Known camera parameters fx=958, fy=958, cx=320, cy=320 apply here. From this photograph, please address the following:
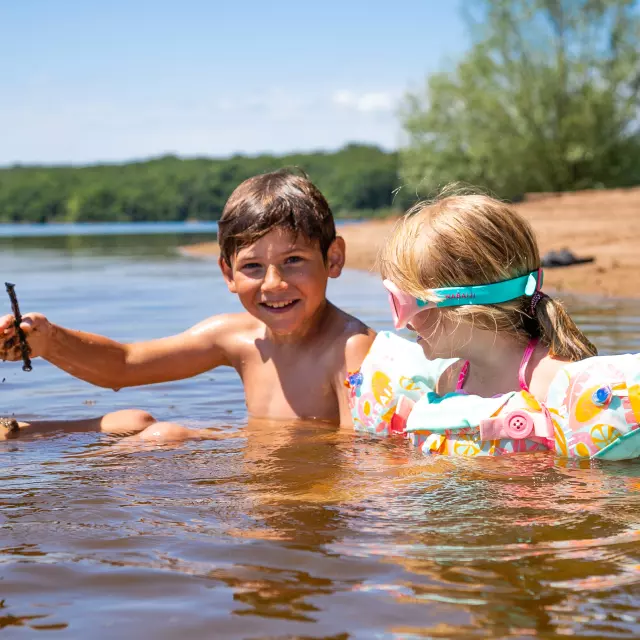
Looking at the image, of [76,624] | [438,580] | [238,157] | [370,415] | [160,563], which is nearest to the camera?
[76,624]

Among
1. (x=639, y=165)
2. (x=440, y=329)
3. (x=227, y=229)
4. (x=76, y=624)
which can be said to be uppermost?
(x=639, y=165)

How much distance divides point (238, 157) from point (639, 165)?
150 ft

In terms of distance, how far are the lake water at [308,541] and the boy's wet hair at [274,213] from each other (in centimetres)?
76

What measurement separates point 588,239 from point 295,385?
33.9 ft

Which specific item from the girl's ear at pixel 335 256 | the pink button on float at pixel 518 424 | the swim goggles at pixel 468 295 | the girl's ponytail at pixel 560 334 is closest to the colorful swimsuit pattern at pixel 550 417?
the pink button on float at pixel 518 424

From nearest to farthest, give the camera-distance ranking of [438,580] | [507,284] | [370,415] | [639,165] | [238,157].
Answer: [438,580], [507,284], [370,415], [639,165], [238,157]

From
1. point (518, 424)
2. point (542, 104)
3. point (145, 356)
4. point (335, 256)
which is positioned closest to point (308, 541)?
point (518, 424)

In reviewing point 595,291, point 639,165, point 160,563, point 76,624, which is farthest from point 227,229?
point 639,165

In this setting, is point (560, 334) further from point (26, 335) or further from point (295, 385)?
point (26, 335)

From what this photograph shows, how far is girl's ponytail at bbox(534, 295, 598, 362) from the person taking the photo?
3119mm

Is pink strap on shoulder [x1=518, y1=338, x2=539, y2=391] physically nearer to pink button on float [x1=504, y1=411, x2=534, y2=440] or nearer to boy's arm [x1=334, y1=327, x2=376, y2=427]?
pink button on float [x1=504, y1=411, x2=534, y2=440]

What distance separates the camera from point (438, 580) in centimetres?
194

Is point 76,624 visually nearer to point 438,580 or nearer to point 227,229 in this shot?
point 438,580

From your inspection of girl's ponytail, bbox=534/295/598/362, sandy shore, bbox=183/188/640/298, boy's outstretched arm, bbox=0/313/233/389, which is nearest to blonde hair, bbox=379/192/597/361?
girl's ponytail, bbox=534/295/598/362
